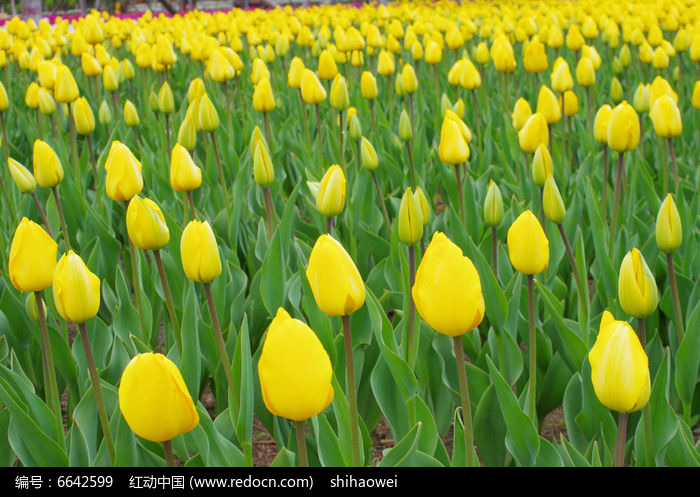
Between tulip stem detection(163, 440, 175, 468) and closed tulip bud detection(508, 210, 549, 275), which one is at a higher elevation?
closed tulip bud detection(508, 210, 549, 275)

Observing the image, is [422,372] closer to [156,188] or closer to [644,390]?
[644,390]

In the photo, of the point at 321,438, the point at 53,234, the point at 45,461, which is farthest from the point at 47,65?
the point at 321,438

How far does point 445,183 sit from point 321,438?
1934 mm

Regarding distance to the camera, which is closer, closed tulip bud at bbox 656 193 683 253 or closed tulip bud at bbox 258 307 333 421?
closed tulip bud at bbox 258 307 333 421

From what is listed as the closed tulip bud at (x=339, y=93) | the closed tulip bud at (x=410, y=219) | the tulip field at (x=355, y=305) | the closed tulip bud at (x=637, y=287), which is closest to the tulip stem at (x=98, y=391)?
the tulip field at (x=355, y=305)

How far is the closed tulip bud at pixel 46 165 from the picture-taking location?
85.9 inches

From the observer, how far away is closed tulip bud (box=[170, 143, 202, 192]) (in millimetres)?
2023

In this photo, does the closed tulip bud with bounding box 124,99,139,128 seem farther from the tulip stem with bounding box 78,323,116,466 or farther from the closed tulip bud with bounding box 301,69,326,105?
the tulip stem with bounding box 78,323,116,466

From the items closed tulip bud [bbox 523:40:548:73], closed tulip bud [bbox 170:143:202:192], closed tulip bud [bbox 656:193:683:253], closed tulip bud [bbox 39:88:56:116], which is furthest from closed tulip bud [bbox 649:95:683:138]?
closed tulip bud [bbox 39:88:56:116]

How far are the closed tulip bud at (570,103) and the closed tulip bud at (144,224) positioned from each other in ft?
7.04

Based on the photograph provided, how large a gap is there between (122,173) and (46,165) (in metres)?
0.48

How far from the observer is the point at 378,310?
1637 millimetres

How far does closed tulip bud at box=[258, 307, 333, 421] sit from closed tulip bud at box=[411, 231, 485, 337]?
200 mm

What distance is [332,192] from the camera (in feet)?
5.85
